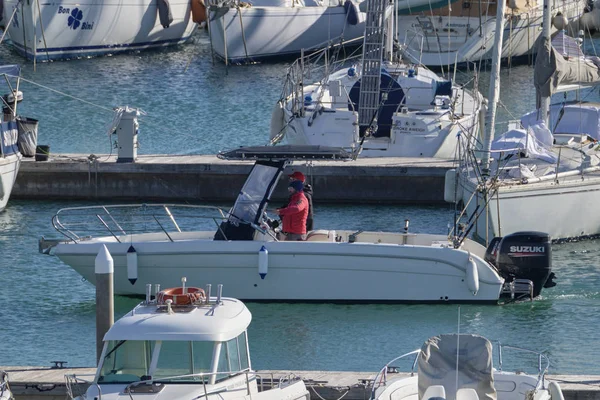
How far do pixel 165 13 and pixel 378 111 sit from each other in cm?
2350

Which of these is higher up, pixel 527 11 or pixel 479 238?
pixel 527 11

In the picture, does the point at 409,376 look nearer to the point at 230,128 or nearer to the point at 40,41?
the point at 230,128

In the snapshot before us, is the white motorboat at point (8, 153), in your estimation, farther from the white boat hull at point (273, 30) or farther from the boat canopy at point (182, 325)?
the white boat hull at point (273, 30)

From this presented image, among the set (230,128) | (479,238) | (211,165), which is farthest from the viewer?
(230,128)

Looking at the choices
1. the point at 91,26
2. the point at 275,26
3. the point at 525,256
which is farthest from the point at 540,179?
the point at 91,26

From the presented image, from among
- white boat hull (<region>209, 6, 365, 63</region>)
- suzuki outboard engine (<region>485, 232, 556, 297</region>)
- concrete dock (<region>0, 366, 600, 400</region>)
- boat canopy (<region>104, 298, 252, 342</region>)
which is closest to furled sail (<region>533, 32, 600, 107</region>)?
suzuki outboard engine (<region>485, 232, 556, 297</region>)

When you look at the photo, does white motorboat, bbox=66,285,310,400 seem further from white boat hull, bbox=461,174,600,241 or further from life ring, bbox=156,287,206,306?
white boat hull, bbox=461,174,600,241

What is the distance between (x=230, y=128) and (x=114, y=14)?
51.1 feet

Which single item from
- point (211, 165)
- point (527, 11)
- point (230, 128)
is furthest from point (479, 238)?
point (527, 11)

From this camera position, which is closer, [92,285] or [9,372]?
[9,372]

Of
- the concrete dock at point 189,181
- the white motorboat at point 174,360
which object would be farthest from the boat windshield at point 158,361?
the concrete dock at point 189,181

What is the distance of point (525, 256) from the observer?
64.7ft

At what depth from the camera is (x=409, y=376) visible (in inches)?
555

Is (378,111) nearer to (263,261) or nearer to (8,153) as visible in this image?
(8,153)
